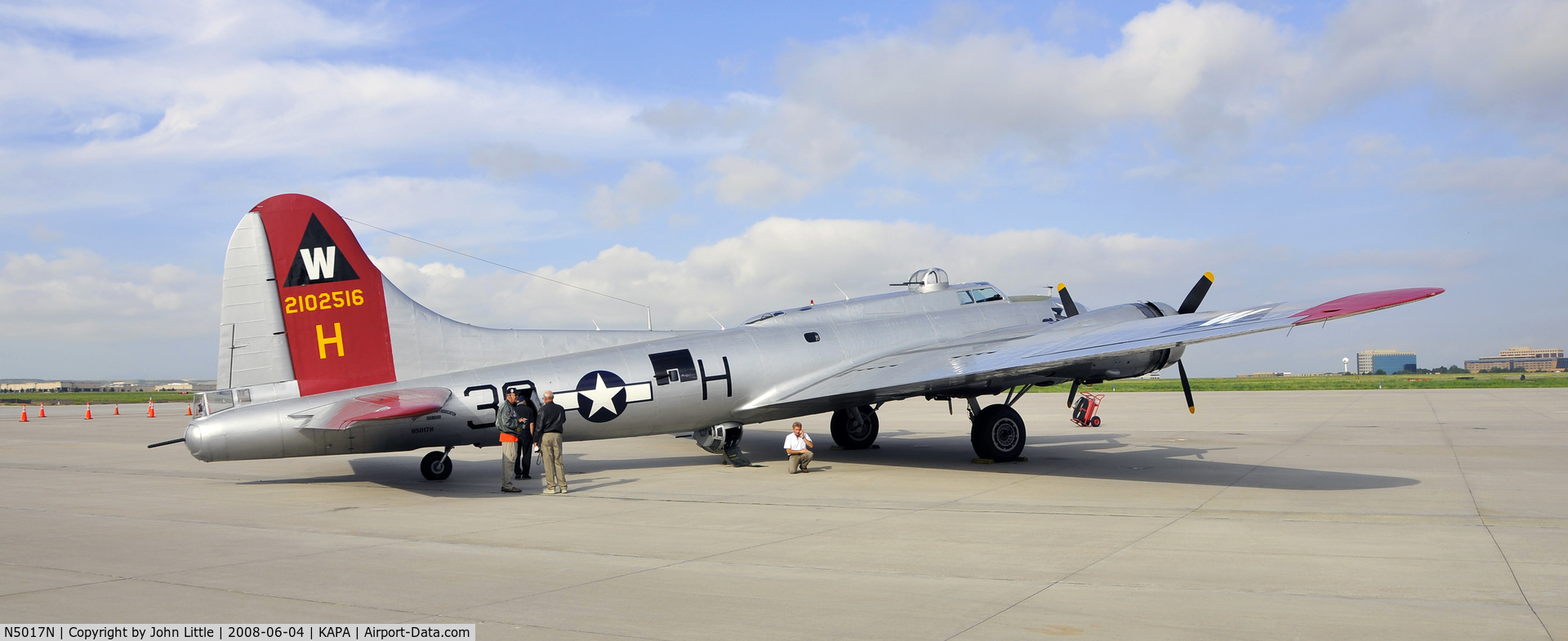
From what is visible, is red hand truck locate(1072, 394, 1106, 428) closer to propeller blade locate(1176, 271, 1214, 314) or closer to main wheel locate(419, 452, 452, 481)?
propeller blade locate(1176, 271, 1214, 314)

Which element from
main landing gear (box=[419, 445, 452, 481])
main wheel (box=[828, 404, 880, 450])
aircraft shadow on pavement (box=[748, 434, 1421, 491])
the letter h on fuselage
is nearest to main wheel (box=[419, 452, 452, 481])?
main landing gear (box=[419, 445, 452, 481])

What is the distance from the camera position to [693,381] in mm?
17438

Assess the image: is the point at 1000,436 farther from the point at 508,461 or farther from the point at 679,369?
the point at 508,461

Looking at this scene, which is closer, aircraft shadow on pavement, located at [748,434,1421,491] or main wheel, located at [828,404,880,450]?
aircraft shadow on pavement, located at [748,434,1421,491]

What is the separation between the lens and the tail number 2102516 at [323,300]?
1516cm

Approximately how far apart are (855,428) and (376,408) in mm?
11834

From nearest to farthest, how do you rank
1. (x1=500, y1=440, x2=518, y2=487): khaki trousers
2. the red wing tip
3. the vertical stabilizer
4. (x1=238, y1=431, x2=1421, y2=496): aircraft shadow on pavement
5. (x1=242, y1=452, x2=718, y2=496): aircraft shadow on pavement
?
1. the red wing tip
2. the vertical stabilizer
3. (x1=500, y1=440, x2=518, y2=487): khaki trousers
4. (x1=238, y1=431, x2=1421, y2=496): aircraft shadow on pavement
5. (x1=242, y1=452, x2=718, y2=496): aircraft shadow on pavement

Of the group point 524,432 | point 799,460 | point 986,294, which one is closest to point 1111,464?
point 986,294

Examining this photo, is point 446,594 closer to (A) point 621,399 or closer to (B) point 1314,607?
(B) point 1314,607

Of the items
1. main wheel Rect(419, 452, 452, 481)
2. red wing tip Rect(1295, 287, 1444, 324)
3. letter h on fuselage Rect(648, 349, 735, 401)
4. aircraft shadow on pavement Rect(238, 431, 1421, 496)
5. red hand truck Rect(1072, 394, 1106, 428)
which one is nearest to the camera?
red wing tip Rect(1295, 287, 1444, 324)

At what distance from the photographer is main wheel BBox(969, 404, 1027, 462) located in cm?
1872

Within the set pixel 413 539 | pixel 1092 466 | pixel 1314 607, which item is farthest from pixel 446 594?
pixel 1092 466

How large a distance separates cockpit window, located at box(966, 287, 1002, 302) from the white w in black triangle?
45.5 feet

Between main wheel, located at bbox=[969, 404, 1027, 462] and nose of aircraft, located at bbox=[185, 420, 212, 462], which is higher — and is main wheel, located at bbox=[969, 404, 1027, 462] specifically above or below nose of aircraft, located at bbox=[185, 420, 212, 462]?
below
